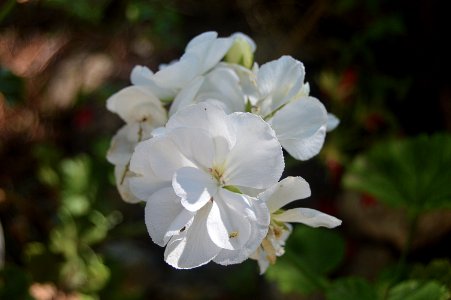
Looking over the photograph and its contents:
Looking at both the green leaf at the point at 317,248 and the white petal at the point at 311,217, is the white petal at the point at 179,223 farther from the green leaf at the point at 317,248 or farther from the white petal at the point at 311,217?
the green leaf at the point at 317,248

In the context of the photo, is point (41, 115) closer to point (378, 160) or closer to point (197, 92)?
point (378, 160)

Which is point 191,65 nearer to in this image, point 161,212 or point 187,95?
point 187,95

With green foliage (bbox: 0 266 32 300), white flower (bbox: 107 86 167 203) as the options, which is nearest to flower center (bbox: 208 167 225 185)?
white flower (bbox: 107 86 167 203)

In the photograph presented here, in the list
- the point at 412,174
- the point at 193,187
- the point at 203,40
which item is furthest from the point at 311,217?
the point at 412,174

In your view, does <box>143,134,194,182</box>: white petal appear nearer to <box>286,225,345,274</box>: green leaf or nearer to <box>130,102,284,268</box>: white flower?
<box>130,102,284,268</box>: white flower

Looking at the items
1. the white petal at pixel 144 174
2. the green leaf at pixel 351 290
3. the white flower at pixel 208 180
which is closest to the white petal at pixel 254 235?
the white flower at pixel 208 180

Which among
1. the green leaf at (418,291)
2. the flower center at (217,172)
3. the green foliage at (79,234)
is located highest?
the flower center at (217,172)
